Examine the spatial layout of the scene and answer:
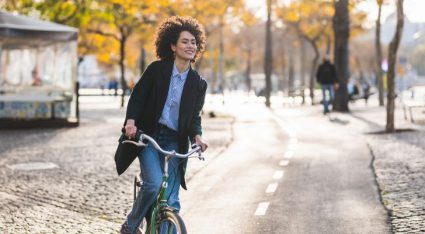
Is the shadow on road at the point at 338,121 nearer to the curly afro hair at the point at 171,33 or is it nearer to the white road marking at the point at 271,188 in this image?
the white road marking at the point at 271,188

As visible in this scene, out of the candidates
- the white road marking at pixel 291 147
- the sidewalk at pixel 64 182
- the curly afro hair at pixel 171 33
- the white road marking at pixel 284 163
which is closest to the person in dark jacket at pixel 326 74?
the sidewalk at pixel 64 182

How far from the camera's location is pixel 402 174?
36.3 ft

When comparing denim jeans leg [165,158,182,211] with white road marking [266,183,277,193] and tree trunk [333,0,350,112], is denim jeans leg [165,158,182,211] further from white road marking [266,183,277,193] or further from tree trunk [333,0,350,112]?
tree trunk [333,0,350,112]

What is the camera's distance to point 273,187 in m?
10.4

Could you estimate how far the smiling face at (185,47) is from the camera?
18.6 ft

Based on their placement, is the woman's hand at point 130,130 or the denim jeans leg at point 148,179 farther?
the denim jeans leg at point 148,179

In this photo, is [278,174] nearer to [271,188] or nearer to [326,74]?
[271,188]

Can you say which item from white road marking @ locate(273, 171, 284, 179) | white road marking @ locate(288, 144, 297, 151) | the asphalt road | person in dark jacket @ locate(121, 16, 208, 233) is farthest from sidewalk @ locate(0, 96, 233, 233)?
person in dark jacket @ locate(121, 16, 208, 233)

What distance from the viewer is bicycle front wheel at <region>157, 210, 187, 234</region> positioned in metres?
5.09

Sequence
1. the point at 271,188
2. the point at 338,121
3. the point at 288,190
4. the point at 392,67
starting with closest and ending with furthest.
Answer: the point at 288,190
the point at 271,188
the point at 392,67
the point at 338,121

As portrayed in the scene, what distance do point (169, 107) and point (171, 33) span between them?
53 centimetres

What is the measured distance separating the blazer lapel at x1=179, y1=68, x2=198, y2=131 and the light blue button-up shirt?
3cm

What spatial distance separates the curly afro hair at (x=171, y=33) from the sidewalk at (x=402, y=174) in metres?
2.71

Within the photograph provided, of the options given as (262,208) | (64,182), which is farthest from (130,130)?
(64,182)
